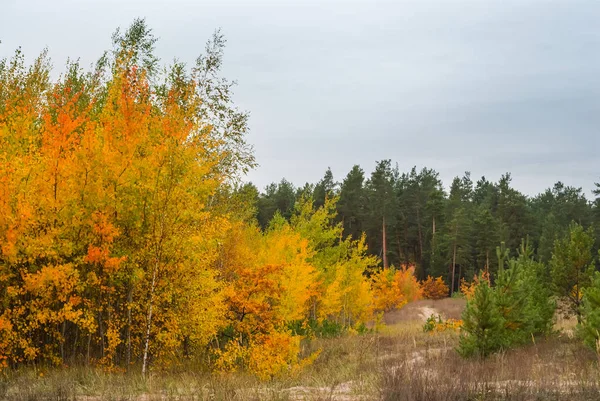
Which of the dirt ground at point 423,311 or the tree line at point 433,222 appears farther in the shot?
the tree line at point 433,222

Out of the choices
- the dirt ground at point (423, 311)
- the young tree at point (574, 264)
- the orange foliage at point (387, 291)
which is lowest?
the dirt ground at point (423, 311)

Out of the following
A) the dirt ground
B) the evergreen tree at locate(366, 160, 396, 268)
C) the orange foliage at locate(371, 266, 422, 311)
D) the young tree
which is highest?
the evergreen tree at locate(366, 160, 396, 268)

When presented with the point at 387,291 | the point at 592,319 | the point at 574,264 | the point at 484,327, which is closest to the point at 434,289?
the point at 387,291

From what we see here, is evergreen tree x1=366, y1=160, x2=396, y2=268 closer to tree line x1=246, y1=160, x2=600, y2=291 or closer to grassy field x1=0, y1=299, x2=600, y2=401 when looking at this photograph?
tree line x1=246, y1=160, x2=600, y2=291

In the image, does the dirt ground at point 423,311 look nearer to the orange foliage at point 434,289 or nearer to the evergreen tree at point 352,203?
the orange foliage at point 434,289

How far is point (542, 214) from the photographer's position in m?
75.9

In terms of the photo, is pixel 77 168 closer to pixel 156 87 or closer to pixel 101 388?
pixel 101 388

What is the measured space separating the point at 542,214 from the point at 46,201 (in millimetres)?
76373

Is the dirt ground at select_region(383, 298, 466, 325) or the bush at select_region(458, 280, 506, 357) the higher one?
the bush at select_region(458, 280, 506, 357)

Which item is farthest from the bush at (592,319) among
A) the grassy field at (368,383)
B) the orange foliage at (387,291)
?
the orange foliage at (387,291)

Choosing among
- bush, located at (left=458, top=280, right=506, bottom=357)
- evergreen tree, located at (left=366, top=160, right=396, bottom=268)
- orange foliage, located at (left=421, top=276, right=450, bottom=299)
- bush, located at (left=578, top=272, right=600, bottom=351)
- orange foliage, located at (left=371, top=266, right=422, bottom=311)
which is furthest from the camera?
evergreen tree, located at (left=366, top=160, right=396, bottom=268)

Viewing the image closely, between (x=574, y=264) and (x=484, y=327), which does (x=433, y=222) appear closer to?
(x=574, y=264)

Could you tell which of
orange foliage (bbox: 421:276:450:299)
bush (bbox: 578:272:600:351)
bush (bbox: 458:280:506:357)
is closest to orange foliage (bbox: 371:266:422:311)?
orange foliage (bbox: 421:276:450:299)

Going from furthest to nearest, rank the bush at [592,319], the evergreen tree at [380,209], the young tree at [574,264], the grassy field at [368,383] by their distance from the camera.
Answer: the evergreen tree at [380,209]
the young tree at [574,264]
the bush at [592,319]
the grassy field at [368,383]
